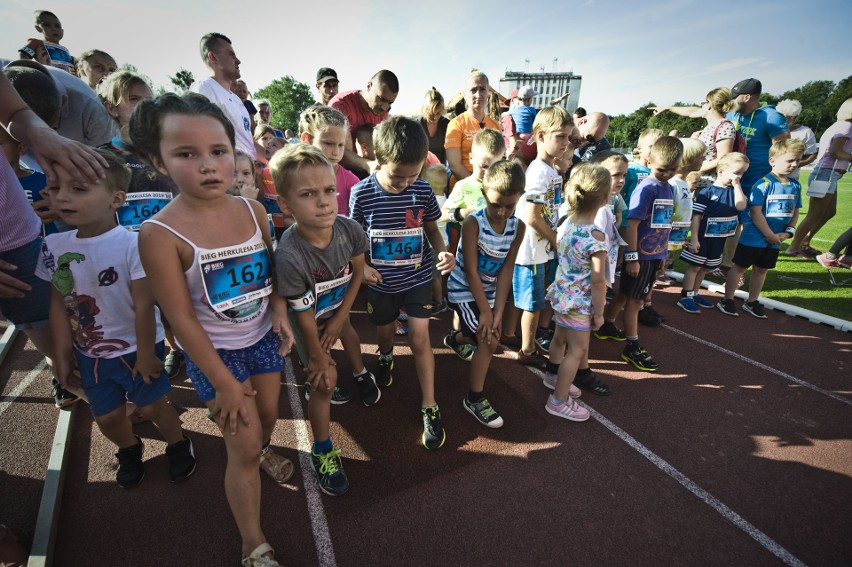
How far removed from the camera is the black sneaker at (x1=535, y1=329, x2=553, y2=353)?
12.8 feet

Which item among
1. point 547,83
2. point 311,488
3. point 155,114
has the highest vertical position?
point 547,83

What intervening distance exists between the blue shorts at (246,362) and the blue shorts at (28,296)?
1288 mm

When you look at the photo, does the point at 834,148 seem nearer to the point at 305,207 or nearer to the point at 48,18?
the point at 305,207

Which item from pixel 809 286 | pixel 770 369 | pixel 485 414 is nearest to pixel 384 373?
pixel 485 414

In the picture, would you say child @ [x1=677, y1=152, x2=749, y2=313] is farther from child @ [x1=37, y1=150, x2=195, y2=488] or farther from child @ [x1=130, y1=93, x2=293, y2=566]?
child @ [x1=37, y1=150, x2=195, y2=488]

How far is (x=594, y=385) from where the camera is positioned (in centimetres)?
321

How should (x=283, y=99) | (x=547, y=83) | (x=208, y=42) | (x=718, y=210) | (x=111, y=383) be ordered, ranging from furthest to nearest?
(x=547, y=83) → (x=283, y=99) → (x=718, y=210) → (x=208, y=42) → (x=111, y=383)

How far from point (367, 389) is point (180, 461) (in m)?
1.34

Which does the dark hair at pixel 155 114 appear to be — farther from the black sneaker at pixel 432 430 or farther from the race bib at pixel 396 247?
the black sneaker at pixel 432 430

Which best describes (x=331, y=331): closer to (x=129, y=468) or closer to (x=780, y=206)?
(x=129, y=468)

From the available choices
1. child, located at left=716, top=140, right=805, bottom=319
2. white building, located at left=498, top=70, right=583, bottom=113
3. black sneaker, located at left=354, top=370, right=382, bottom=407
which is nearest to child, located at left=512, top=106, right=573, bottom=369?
black sneaker, located at left=354, top=370, right=382, bottom=407

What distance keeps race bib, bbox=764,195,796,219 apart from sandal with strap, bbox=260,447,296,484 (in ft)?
19.7

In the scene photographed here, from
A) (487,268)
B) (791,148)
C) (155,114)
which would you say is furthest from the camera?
(791,148)

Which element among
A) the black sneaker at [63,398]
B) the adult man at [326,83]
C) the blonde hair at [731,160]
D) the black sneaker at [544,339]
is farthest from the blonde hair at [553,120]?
the black sneaker at [63,398]
